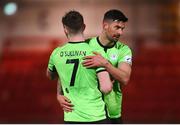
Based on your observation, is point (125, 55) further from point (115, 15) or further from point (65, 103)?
point (65, 103)

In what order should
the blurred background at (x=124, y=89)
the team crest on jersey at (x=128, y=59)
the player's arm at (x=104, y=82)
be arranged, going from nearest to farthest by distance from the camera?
1. the player's arm at (x=104, y=82)
2. the team crest on jersey at (x=128, y=59)
3. the blurred background at (x=124, y=89)

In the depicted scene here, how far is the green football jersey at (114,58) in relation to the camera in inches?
68.4

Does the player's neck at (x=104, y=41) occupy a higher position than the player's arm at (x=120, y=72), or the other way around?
the player's neck at (x=104, y=41)

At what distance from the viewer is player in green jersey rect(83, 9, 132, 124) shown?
1.67 m

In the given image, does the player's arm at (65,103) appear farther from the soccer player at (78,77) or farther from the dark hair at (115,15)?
the dark hair at (115,15)

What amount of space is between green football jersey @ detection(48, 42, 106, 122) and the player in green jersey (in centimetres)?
3

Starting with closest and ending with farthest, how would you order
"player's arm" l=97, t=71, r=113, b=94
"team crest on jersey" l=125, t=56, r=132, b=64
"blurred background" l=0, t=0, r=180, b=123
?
1. "player's arm" l=97, t=71, r=113, b=94
2. "team crest on jersey" l=125, t=56, r=132, b=64
3. "blurred background" l=0, t=0, r=180, b=123

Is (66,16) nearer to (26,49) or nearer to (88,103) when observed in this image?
(88,103)

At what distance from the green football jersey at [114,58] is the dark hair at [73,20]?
0.10 metres

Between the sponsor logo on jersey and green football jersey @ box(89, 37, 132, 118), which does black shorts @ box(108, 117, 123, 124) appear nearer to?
green football jersey @ box(89, 37, 132, 118)

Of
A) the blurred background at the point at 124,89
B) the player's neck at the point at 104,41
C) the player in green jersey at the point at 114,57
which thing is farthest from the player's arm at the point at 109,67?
the blurred background at the point at 124,89

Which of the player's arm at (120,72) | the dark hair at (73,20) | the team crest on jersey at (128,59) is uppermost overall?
the dark hair at (73,20)

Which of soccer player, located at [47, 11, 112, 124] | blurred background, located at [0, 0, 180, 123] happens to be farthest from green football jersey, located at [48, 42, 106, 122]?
blurred background, located at [0, 0, 180, 123]

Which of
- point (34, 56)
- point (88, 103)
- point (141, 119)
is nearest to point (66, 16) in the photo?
point (88, 103)
